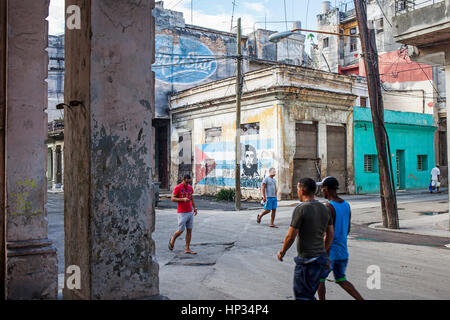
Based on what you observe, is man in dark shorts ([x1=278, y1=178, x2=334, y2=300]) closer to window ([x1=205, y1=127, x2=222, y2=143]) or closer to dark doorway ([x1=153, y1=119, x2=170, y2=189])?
window ([x1=205, y1=127, x2=222, y2=143])

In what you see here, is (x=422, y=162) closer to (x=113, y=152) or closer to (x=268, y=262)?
(x=268, y=262)

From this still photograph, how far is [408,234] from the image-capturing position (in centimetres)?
1066

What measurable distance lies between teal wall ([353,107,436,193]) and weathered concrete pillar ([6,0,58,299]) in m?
20.9

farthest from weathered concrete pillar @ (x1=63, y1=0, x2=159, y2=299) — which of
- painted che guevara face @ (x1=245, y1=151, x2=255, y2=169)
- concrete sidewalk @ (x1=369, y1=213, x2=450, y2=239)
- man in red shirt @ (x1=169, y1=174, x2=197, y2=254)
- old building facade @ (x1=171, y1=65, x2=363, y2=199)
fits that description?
painted che guevara face @ (x1=245, y1=151, x2=255, y2=169)

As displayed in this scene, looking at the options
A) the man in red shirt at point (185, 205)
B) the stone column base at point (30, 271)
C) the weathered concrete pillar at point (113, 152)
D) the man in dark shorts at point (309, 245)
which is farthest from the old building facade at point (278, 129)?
the weathered concrete pillar at point (113, 152)

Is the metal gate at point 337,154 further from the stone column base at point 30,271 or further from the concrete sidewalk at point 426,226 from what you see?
the stone column base at point 30,271

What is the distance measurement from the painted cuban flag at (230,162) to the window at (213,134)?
0.27m

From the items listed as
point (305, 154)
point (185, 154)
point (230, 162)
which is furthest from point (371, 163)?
point (185, 154)

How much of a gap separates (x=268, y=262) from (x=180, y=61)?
24058 millimetres

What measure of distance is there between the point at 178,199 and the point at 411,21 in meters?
7.54

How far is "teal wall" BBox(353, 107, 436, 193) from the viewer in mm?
24031

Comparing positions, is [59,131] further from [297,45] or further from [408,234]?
[408,234]

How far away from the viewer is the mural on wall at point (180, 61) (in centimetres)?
2884

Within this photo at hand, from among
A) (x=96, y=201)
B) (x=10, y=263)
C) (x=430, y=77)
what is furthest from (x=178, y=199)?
(x=430, y=77)
